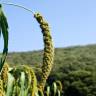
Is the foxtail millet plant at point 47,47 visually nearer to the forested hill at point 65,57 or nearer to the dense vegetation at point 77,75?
the dense vegetation at point 77,75

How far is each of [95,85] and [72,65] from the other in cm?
986

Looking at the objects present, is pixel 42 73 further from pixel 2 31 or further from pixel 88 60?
pixel 88 60

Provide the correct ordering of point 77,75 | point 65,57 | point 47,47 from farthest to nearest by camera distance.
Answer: point 65,57 → point 77,75 → point 47,47

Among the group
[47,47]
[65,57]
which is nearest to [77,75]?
[65,57]

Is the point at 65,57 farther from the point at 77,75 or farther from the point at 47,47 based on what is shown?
the point at 47,47

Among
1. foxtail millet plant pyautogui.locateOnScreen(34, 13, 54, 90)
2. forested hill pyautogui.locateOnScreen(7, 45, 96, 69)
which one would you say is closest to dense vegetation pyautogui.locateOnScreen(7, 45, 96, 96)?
forested hill pyautogui.locateOnScreen(7, 45, 96, 69)

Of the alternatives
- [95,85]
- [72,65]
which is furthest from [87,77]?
[72,65]

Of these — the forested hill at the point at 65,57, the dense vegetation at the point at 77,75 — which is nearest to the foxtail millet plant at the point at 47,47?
the dense vegetation at the point at 77,75

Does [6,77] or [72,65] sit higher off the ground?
[6,77]

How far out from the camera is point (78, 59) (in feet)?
187

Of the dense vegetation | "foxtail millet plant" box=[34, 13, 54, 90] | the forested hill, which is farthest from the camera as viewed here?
the forested hill

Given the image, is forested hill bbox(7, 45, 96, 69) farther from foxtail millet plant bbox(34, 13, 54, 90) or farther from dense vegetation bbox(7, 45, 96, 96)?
foxtail millet plant bbox(34, 13, 54, 90)

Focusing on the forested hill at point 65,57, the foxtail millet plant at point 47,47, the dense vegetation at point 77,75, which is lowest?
the dense vegetation at point 77,75

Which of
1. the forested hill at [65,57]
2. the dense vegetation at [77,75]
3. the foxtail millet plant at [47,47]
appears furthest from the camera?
the forested hill at [65,57]
